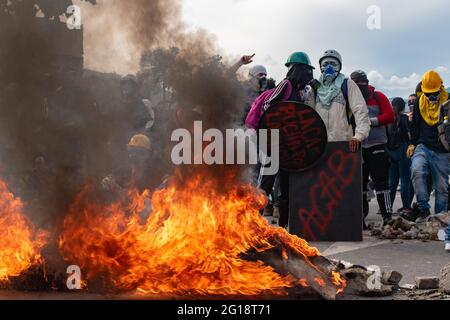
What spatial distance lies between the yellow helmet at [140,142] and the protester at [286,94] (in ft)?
4.00

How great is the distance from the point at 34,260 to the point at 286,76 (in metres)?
3.91

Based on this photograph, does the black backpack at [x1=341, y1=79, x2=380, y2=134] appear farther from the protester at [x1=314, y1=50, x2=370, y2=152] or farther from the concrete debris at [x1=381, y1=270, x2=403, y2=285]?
the concrete debris at [x1=381, y1=270, x2=403, y2=285]

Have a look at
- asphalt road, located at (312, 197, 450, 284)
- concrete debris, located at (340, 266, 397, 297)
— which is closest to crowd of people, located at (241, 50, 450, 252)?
asphalt road, located at (312, 197, 450, 284)

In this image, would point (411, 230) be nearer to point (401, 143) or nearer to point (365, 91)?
point (365, 91)

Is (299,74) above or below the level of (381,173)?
above

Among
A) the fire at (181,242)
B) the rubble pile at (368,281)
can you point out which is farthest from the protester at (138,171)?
the rubble pile at (368,281)

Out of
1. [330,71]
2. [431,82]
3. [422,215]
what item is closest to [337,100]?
[330,71]

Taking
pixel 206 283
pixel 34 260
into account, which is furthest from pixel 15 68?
pixel 206 283

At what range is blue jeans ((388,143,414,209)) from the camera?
10.2 meters

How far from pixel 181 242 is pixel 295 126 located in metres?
2.77

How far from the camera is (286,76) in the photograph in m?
7.37

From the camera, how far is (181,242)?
463 cm
